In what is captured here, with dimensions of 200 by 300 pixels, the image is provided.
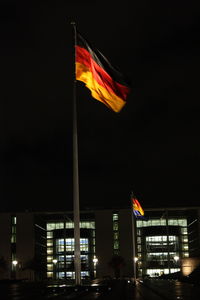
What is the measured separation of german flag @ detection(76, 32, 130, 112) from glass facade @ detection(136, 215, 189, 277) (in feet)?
420

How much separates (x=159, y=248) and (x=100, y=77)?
13585cm

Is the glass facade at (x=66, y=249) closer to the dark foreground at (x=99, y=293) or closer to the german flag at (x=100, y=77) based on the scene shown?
the dark foreground at (x=99, y=293)

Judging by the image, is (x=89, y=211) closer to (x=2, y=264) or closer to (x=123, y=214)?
(x=123, y=214)

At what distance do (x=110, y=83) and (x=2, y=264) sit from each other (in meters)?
113

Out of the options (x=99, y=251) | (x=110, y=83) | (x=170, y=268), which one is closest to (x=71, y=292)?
(x=110, y=83)

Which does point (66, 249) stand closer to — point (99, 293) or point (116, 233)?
point (116, 233)

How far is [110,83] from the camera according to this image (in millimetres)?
22391

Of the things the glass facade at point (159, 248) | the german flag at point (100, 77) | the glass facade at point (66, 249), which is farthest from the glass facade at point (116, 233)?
the german flag at point (100, 77)

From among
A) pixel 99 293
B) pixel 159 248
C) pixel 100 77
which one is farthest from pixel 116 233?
pixel 100 77

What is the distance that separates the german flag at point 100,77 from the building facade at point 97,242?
110395mm

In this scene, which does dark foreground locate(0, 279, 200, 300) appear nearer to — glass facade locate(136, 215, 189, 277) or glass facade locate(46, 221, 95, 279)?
glass facade locate(136, 215, 189, 277)

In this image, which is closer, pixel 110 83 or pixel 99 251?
pixel 110 83

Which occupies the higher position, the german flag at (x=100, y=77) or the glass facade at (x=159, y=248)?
the german flag at (x=100, y=77)

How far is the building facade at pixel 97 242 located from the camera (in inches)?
5448
